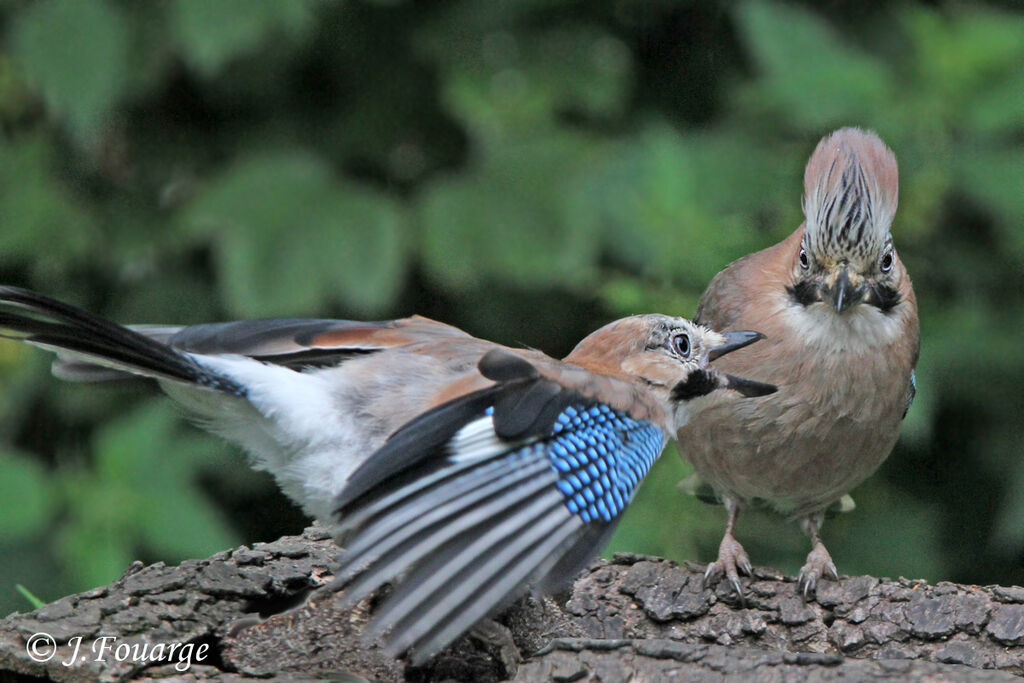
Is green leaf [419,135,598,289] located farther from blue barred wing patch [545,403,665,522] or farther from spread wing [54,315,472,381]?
blue barred wing patch [545,403,665,522]

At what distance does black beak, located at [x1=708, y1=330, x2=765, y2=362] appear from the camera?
2.99 metres

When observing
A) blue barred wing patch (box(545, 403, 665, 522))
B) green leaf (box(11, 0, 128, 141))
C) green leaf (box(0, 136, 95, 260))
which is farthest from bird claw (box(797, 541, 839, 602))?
green leaf (box(0, 136, 95, 260))

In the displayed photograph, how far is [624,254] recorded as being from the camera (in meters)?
4.11

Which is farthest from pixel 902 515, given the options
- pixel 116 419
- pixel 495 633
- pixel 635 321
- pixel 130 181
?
pixel 130 181

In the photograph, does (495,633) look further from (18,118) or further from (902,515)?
(18,118)

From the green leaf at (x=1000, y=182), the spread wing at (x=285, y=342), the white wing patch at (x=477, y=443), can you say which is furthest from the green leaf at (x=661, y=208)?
the white wing patch at (x=477, y=443)

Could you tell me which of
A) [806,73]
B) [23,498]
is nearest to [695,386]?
[806,73]

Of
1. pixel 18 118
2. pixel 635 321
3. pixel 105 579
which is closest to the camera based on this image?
pixel 635 321

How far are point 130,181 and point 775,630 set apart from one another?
109 inches

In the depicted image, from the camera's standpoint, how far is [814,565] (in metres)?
3.32

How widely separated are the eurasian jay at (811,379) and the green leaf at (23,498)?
1.74 m

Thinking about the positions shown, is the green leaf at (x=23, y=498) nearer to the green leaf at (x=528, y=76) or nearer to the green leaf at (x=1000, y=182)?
the green leaf at (x=528, y=76)

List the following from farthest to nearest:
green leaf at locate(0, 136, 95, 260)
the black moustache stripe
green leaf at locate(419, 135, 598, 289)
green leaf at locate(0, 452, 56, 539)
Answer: green leaf at locate(0, 136, 95, 260)
green leaf at locate(419, 135, 598, 289)
green leaf at locate(0, 452, 56, 539)
the black moustache stripe

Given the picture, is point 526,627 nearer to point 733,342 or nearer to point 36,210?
point 733,342
